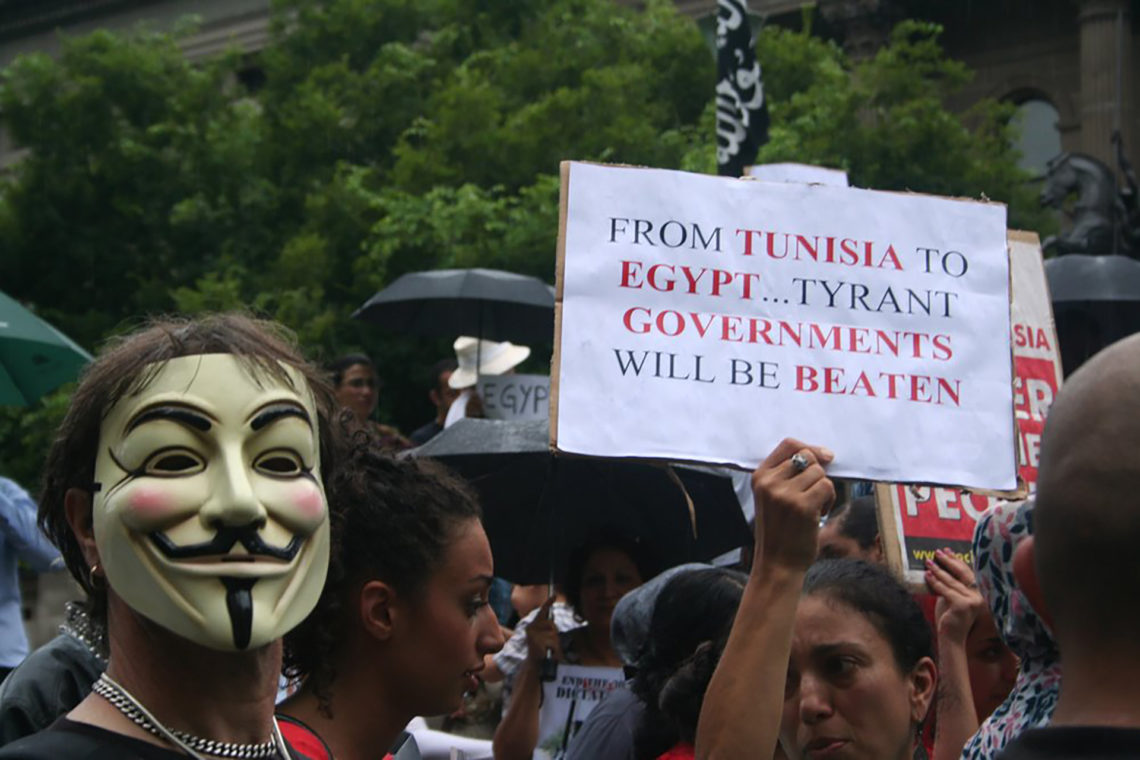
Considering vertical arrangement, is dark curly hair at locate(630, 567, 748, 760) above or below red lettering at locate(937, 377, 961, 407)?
below

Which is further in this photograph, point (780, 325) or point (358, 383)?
point (358, 383)

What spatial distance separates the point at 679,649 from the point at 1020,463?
1017mm

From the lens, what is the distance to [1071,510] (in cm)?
195

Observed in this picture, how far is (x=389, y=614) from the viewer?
3688 millimetres

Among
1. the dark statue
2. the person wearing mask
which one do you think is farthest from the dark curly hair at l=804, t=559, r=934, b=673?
the dark statue

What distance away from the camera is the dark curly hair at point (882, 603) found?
158 inches

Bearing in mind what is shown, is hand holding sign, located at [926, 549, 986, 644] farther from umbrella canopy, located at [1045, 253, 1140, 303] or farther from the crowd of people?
umbrella canopy, located at [1045, 253, 1140, 303]

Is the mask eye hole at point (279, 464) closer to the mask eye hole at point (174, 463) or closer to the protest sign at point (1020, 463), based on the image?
the mask eye hole at point (174, 463)

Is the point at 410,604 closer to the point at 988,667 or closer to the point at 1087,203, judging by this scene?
the point at 988,667

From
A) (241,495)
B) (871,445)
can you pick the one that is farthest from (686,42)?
(241,495)

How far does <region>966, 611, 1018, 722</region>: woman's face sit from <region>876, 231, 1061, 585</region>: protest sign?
207 mm

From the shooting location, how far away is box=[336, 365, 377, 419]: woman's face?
32.4 feet

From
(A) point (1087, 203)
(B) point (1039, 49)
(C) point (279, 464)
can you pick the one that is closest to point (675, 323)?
(C) point (279, 464)

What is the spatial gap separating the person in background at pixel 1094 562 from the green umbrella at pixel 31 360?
6.96 m
